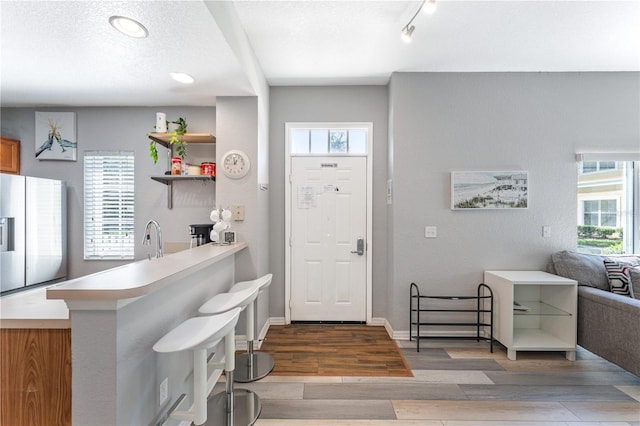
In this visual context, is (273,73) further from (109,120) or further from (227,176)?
(109,120)

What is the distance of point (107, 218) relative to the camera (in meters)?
3.45

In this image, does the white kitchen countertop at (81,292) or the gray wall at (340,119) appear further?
the gray wall at (340,119)

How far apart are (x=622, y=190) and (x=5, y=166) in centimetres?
667

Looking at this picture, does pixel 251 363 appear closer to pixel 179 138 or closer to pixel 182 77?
pixel 179 138

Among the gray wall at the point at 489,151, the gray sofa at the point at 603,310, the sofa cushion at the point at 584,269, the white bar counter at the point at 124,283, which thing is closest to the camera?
the white bar counter at the point at 124,283

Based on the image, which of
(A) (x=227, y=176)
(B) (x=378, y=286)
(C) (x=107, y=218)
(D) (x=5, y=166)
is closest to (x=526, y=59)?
(B) (x=378, y=286)

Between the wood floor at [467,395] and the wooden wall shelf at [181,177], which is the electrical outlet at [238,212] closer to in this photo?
the wooden wall shelf at [181,177]

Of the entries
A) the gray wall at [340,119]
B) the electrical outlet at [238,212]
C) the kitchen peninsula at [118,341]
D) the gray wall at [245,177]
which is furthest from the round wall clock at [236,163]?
the kitchen peninsula at [118,341]

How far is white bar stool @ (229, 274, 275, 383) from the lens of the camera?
238 cm

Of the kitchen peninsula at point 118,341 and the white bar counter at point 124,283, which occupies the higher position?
the white bar counter at point 124,283

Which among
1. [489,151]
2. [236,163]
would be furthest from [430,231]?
[236,163]

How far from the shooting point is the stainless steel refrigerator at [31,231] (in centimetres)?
275

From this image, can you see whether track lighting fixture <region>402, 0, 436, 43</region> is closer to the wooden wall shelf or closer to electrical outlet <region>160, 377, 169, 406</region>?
the wooden wall shelf

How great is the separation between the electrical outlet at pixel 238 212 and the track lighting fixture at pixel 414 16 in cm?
202
